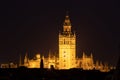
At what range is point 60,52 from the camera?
455 ft

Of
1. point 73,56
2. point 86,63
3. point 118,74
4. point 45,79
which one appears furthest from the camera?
point 73,56

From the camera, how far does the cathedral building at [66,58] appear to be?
127 m

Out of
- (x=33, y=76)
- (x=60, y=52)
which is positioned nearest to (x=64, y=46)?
(x=60, y=52)

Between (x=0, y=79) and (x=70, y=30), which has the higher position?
(x=70, y=30)

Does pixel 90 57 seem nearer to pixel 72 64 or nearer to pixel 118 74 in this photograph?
pixel 72 64

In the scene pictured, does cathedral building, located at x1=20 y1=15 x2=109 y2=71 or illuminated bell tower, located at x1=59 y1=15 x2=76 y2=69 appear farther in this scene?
illuminated bell tower, located at x1=59 y1=15 x2=76 y2=69

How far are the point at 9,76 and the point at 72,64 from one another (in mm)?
87990

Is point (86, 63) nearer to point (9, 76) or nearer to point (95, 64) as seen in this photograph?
point (95, 64)

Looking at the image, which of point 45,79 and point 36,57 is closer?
point 45,79

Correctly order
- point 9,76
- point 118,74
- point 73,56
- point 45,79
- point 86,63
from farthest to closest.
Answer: point 73,56
point 86,63
point 9,76
point 45,79
point 118,74

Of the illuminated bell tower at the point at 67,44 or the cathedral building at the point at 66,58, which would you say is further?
the illuminated bell tower at the point at 67,44

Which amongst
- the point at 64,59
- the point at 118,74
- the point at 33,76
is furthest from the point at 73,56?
the point at 118,74

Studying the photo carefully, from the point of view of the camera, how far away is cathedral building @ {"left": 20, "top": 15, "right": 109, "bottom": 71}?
127 m

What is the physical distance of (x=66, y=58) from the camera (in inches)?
5340
